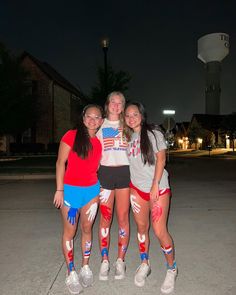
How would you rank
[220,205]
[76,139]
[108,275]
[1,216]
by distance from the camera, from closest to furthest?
[76,139], [108,275], [1,216], [220,205]

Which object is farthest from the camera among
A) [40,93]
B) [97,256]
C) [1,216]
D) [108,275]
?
[40,93]

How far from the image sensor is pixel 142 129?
332 centimetres

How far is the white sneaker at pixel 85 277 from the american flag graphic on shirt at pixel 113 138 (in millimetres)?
1349

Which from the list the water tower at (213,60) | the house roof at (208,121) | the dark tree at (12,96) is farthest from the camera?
the water tower at (213,60)

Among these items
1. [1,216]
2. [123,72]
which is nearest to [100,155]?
[1,216]

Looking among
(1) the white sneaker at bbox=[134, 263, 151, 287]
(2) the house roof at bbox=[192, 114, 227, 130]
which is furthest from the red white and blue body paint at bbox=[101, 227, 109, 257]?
(2) the house roof at bbox=[192, 114, 227, 130]

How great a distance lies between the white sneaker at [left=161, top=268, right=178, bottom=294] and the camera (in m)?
3.10

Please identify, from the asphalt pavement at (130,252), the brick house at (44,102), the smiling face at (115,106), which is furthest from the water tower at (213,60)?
the smiling face at (115,106)

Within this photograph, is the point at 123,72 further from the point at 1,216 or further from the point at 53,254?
the point at 53,254

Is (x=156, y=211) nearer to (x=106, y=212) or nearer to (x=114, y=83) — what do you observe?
(x=106, y=212)

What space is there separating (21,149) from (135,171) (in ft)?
101

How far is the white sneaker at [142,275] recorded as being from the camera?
325 cm

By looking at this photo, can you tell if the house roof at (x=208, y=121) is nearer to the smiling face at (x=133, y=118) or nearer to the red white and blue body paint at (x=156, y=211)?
the smiling face at (x=133, y=118)

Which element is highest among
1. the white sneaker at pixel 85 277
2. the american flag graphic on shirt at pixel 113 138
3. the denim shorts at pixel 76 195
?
the american flag graphic on shirt at pixel 113 138
